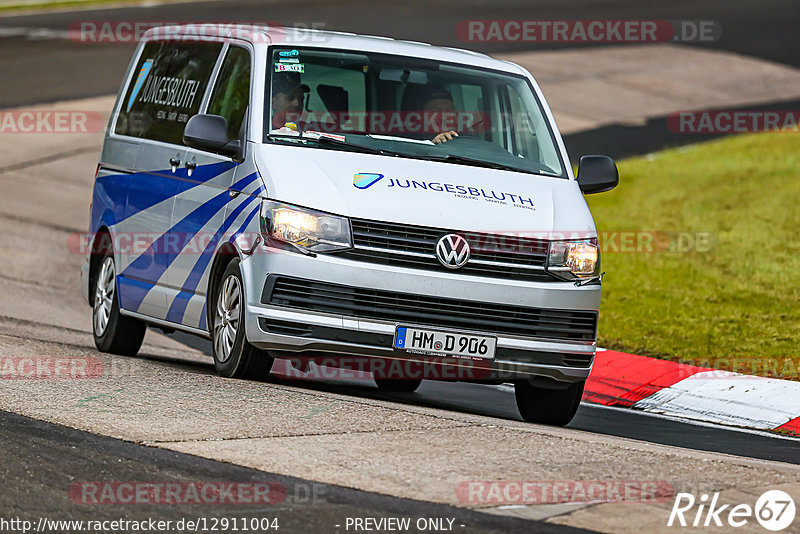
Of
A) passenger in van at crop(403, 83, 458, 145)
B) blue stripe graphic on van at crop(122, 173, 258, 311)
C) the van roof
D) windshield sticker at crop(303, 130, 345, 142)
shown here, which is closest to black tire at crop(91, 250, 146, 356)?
blue stripe graphic on van at crop(122, 173, 258, 311)

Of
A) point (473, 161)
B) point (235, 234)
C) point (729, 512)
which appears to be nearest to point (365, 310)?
point (235, 234)

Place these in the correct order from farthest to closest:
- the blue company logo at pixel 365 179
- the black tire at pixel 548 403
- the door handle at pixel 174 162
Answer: the door handle at pixel 174 162
the black tire at pixel 548 403
the blue company logo at pixel 365 179

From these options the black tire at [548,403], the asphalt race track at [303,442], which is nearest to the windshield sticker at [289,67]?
the asphalt race track at [303,442]

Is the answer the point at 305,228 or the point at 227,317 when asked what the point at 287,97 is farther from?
the point at 227,317

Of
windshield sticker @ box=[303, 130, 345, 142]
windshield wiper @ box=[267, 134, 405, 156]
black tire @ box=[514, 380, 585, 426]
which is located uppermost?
windshield sticker @ box=[303, 130, 345, 142]

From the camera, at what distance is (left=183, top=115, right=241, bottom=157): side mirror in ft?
28.7

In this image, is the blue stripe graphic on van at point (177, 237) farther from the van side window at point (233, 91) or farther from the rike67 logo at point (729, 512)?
the rike67 logo at point (729, 512)

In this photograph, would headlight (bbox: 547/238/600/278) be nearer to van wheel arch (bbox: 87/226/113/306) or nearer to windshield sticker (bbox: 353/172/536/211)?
windshield sticker (bbox: 353/172/536/211)

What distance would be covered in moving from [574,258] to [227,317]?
6.91ft

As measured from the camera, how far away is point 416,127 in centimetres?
916

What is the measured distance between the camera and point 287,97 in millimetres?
8992

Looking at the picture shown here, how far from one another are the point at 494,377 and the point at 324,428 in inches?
61.7

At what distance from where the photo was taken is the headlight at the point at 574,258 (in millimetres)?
Answer: 8359

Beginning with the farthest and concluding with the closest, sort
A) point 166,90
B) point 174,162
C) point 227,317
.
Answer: point 166,90 → point 174,162 → point 227,317
